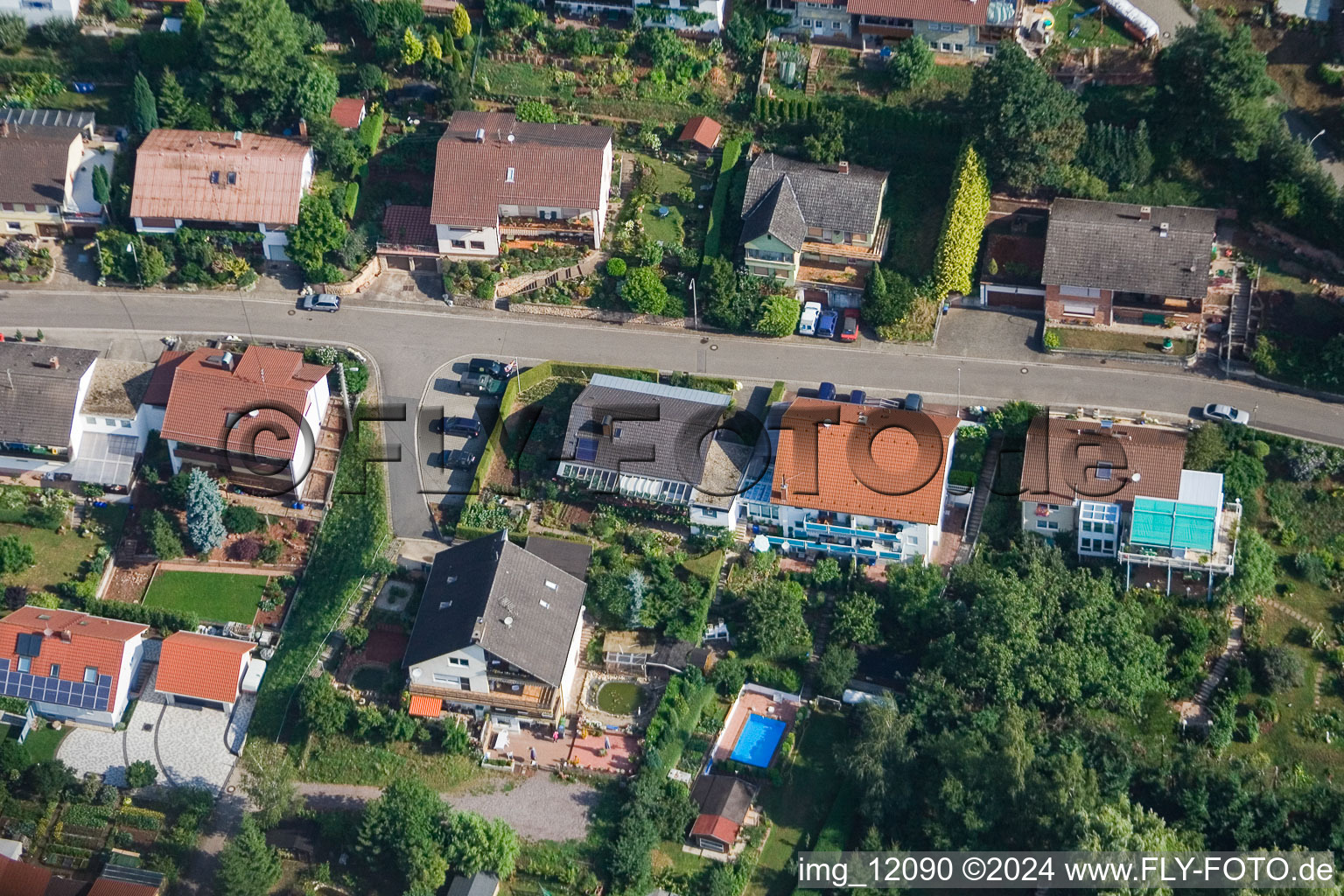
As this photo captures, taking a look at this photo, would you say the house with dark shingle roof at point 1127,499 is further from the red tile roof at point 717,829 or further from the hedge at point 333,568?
the hedge at point 333,568

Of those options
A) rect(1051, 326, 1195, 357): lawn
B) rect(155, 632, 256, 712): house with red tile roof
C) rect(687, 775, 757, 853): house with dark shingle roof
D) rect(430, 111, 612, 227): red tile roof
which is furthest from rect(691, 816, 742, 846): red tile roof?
rect(430, 111, 612, 227): red tile roof

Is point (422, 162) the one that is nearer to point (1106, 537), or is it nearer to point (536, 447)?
point (536, 447)

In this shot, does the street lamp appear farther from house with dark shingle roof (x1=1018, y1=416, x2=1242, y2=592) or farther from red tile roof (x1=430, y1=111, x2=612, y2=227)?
house with dark shingle roof (x1=1018, y1=416, x2=1242, y2=592)

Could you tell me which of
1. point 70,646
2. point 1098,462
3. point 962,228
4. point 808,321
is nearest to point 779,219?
Answer: point 808,321

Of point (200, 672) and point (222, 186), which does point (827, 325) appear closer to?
point (222, 186)

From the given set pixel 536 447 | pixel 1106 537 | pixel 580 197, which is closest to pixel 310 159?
pixel 580 197

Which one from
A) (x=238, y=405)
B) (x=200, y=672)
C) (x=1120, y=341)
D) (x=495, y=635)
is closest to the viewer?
(x=495, y=635)
